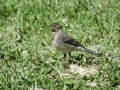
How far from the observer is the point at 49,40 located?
308 inches

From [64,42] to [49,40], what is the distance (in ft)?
1.49

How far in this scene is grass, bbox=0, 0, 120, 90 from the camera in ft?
20.3

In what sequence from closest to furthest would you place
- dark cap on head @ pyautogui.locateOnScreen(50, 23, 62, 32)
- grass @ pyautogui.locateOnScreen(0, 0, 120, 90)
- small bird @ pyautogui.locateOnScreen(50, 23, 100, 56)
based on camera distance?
grass @ pyautogui.locateOnScreen(0, 0, 120, 90), small bird @ pyautogui.locateOnScreen(50, 23, 100, 56), dark cap on head @ pyautogui.locateOnScreen(50, 23, 62, 32)

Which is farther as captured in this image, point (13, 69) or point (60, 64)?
point (60, 64)

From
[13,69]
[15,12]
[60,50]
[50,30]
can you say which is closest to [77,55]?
[60,50]

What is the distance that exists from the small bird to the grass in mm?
112

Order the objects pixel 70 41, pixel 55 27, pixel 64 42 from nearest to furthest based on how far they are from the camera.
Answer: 1. pixel 70 41
2. pixel 64 42
3. pixel 55 27

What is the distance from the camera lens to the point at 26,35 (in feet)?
26.0

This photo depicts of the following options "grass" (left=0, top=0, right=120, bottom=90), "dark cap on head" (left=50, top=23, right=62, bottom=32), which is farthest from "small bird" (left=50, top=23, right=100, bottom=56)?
"grass" (left=0, top=0, right=120, bottom=90)

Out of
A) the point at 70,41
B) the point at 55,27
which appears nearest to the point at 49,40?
the point at 55,27

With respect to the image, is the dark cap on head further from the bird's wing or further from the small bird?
the bird's wing

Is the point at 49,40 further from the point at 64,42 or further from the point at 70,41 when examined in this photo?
the point at 70,41

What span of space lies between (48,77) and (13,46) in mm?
1200

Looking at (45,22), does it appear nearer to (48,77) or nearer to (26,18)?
(26,18)
